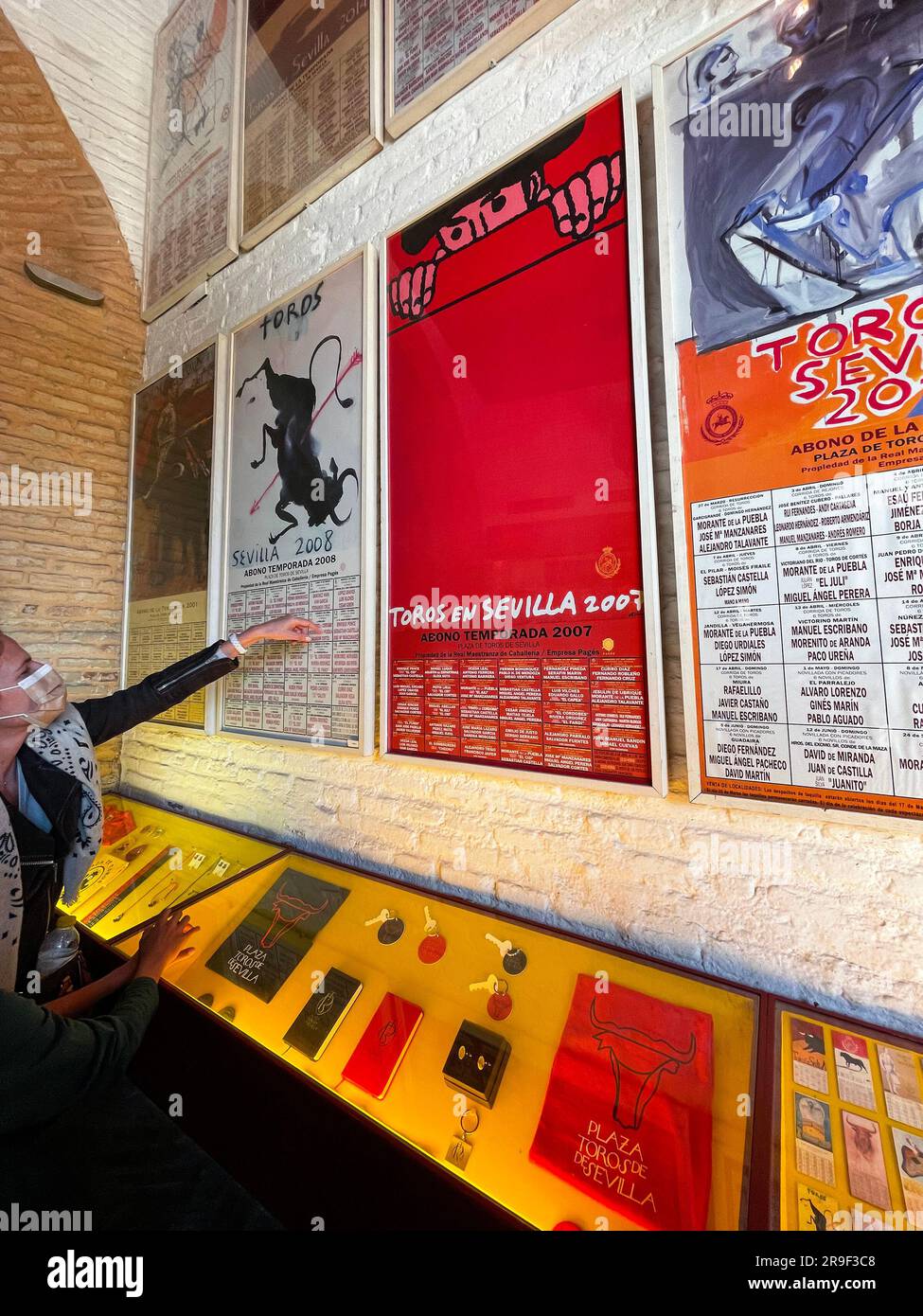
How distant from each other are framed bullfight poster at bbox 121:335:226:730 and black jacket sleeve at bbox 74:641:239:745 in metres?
0.26

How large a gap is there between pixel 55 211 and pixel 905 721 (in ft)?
13.4

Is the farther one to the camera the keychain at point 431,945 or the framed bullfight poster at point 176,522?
the framed bullfight poster at point 176,522

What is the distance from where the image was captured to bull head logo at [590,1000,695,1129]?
0.87m

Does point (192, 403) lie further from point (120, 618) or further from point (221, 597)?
point (120, 618)

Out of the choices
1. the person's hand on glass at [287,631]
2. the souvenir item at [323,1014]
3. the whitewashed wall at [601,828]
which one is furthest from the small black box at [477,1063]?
the person's hand on glass at [287,631]

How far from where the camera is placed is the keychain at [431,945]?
1.23 m

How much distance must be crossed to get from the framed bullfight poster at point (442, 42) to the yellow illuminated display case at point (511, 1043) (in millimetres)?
2405

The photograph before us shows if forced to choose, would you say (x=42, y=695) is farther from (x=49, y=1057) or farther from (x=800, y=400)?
(x=800, y=400)

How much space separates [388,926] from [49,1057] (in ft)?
2.20

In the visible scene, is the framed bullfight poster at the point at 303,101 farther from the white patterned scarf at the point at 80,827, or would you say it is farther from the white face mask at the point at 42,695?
the white patterned scarf at the point at 80,827

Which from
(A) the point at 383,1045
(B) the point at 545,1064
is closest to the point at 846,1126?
(B) the point at 545,1064

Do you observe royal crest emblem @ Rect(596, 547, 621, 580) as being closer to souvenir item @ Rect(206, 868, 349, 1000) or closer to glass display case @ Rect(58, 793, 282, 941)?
souvenir item @ Rect(206, 868, 349, 1000)

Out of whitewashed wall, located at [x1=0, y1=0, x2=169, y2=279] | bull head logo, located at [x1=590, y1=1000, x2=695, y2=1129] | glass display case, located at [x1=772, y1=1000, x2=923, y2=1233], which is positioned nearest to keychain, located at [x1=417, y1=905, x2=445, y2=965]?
bull head logo, located at [x1=590, y1=1000, x2=695, y2=1129]

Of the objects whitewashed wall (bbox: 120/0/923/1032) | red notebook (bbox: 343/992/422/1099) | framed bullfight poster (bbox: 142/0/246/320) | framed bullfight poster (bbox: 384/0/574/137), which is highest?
framed bullfight poster (bbox: 142/0/246/320)
